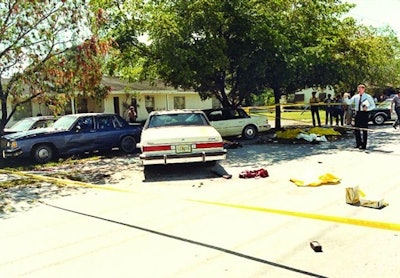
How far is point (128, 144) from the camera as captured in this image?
1462cm

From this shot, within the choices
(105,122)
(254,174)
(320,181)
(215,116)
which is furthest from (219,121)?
(320,181)

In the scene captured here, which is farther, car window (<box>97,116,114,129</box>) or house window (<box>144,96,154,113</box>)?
house window (<box>144,96,154,113</box>)

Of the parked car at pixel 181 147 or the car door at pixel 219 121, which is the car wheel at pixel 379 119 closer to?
the car door at pixel 219 121

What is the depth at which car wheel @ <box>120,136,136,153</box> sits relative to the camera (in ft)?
47.7

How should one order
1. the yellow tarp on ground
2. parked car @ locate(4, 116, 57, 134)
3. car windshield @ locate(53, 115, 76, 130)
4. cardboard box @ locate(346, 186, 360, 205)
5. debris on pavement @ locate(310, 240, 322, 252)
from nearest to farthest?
1. debris on pavement @ locate(310, 240, 322, 252)
2. cardboard box @ locate(346, 186, 360, 205)
3. the yellow tarp on ground
4. car windshield @ locate(53, 115, 76, 130)
5. parked car @ locate(4, 116, 57, 134)

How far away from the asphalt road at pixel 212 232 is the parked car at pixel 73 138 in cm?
503

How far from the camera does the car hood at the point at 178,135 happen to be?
9.27m

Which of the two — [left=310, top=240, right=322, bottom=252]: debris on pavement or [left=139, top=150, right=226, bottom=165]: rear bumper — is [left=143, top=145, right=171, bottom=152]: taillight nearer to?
[left=139, top=150, right=226, bottom=165]: rear bumper

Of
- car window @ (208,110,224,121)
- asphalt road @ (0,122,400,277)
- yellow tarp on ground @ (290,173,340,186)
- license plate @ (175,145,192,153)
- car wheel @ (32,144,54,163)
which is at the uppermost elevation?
car window @ (208,110,224,121)

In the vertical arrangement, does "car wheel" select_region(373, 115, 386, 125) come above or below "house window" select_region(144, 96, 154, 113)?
below

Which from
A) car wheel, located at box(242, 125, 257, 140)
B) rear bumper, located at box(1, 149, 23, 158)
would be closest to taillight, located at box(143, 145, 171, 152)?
rear bumper, located at box(1, 149, 23, 158)

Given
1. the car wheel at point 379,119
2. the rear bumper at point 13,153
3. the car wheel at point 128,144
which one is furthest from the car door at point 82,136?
the car wheel at point 379,119

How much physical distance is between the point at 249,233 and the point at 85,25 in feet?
31.4

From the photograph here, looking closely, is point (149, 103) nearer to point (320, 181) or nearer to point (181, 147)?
point (181, 147)
